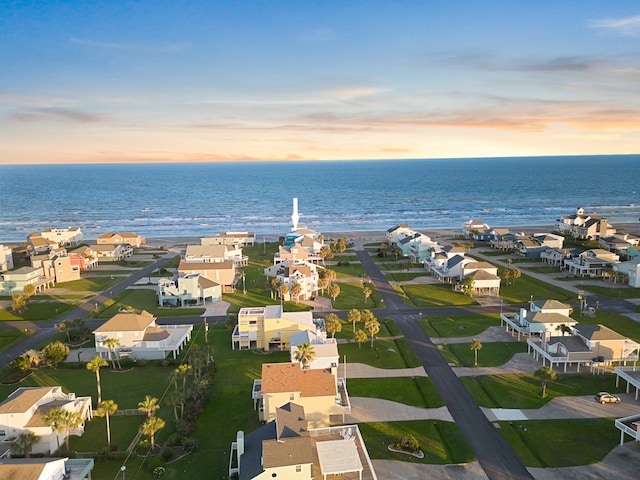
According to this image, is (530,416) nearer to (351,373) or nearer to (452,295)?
(351,373)

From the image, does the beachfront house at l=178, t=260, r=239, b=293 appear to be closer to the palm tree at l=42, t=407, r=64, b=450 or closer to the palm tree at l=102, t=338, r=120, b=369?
the palm tree at l=102, t=338, r=120, b=369

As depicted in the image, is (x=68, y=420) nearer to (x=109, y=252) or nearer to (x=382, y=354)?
(x=382, y=354)

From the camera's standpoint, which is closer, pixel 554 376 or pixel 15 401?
pixel 15 401

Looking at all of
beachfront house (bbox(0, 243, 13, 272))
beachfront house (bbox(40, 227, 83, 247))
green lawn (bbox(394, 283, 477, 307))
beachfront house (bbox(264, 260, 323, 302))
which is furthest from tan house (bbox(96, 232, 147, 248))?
green lawn (bbox(394, 283, 477, 307))

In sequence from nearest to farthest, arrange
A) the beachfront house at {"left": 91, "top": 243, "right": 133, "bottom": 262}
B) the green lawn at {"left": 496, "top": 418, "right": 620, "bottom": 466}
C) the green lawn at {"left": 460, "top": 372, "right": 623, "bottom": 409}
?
the green lawn at {"left": 496, "top": 418, "right": 620, "bottom": 466} → the green lawn at {"left": 460, "top": 372, "right": 623, "bottom": 409} → the beachfront house at {"left": 91, "top": 243, "right": 133, "bottom": 262}

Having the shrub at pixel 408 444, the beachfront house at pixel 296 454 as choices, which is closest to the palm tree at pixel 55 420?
the beachfront house at pixel 296 454

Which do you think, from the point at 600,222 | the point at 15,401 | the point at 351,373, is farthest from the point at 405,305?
the point at 600,222

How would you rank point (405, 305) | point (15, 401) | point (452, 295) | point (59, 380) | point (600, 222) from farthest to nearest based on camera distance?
point (600, 222)
point (452, 295)
point (405, 305)
point (59, 380)
point (15, 401)
